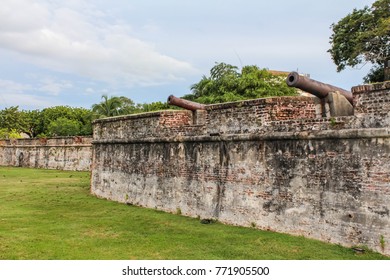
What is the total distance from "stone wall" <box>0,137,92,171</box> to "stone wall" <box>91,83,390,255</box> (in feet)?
53.7

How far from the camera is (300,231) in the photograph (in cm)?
736

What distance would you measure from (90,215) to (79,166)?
60.3 ft

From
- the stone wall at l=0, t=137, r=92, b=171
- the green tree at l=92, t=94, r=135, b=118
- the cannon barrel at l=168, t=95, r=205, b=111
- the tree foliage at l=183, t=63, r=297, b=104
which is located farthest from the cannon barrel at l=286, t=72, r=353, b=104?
the green tree at l=92, t=94, r=135, b=118

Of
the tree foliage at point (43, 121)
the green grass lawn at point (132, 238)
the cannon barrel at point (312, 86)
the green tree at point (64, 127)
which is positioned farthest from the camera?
the tree foliage at point (43, 121)

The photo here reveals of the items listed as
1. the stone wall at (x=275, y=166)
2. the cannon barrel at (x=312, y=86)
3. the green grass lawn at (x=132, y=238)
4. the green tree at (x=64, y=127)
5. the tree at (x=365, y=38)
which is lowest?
the green grass lawn at (x=132, y=238)

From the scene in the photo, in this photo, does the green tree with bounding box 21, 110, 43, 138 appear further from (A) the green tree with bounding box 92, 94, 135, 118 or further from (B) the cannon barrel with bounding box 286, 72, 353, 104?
(B) the cannon barrel with bounding box 286, 72, 353, 104

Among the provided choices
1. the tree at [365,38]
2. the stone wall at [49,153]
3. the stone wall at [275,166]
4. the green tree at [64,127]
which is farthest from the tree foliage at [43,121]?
the stone wall at [275,166]

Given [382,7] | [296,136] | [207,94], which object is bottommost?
[296,136]

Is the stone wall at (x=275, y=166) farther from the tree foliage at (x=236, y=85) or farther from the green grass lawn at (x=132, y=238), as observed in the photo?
the tree foliage at (x=236, y=85)

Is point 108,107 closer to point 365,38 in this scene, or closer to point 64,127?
point 64,127

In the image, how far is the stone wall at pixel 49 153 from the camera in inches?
1086

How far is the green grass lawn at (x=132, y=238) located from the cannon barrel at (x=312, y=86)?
268cm
